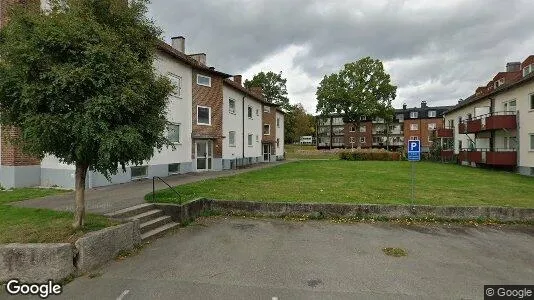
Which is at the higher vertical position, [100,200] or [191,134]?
[191,134]

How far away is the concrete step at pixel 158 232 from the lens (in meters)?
7.57

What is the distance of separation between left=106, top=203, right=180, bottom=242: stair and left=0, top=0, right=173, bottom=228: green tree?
218cm

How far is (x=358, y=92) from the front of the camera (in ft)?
188

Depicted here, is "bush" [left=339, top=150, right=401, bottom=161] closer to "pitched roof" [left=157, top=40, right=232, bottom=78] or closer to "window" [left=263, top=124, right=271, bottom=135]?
"window" [left=263, top=124, right=271, bottom=135]

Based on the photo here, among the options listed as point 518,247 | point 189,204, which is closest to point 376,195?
point 518,247

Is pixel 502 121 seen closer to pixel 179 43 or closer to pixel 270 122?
pixel 270 122

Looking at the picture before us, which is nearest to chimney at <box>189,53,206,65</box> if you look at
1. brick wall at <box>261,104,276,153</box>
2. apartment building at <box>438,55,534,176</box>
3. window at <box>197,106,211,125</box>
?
window at <box>197,106,211,125</box>

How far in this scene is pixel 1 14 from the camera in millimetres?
13492

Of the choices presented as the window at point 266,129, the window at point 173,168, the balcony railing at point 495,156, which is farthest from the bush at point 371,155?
the window at point 173,168

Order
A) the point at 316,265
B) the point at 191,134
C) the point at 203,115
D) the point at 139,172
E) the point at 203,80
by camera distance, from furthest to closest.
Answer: the point at 203,115
the point at 203,80
the point at 191,134
the point at 139,172
the point at 316,265

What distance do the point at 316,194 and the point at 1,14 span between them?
613 inches

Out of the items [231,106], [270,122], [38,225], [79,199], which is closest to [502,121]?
[231,106]

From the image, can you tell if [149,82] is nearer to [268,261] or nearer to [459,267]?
[268,261]

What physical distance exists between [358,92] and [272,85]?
66.9ft
